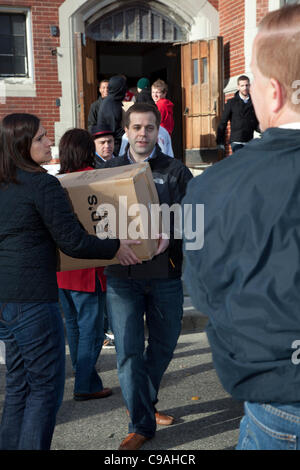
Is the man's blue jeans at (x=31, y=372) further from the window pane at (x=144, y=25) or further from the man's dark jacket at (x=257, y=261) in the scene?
the window pane at (x=144, y=25)

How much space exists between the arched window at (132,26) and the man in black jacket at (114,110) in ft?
14.4

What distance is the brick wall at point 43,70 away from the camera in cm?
1049

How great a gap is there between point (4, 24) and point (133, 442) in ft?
30.4

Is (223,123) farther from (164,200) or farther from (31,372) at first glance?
(31,372)

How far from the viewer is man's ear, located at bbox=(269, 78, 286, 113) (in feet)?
4.32

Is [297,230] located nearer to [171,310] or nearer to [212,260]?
[212,260]

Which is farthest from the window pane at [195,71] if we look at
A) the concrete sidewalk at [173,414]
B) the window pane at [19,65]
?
the concrete sidewalk at [173,414]

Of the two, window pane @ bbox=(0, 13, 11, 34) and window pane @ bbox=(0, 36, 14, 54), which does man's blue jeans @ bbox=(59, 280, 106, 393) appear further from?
window pane @ bbox=(0, 13, 11, 34)

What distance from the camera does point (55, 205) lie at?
2.72 metres

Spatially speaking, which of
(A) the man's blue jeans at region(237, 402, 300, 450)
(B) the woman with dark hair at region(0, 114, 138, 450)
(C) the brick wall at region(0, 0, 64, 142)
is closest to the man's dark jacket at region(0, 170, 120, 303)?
(B) the woman with dark hair at region(0, 114, 138, 450)

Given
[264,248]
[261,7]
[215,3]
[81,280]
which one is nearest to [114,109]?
[81,280]

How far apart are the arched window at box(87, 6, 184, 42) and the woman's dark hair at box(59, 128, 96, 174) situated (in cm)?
775
